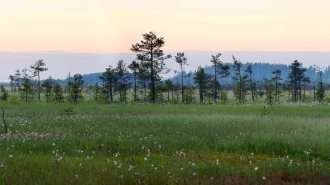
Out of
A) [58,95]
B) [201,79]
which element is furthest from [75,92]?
[201,79]

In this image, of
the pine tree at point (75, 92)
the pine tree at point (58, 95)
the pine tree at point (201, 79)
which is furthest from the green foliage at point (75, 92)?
the pine tree at point (201, 79)

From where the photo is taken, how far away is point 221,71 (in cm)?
6225

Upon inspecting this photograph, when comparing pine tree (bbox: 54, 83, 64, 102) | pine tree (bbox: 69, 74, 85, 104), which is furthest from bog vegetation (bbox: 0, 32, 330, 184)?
pine tree (bbox: 54, 83, 64, 102)

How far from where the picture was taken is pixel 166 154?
1122 cm

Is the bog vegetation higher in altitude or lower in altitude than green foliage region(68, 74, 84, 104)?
lower

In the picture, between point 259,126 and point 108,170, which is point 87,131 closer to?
point 108,170

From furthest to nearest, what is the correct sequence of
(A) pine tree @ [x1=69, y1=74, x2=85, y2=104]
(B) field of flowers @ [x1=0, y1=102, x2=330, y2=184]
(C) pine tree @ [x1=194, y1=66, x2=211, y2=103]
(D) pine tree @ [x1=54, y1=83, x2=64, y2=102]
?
1. (C) pine tree @ [x1=194, y1=66, x2=211, y2=103]
2. (D) pine tree @ [x1=54, y1=83, x2=64, y2=102]
3. (A) pine tree @ [x1=69, y1=74, x2=85, y2=104]
4. (B) field of flowers @ [x1=0, y1=102, x2=330, y2=184]

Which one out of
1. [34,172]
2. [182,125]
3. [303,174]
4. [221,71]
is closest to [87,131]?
[182,125]

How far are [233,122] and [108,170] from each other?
38.3ft

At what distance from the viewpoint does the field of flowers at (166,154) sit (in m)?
8.07

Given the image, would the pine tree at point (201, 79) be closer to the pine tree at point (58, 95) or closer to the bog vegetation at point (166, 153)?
the pine tree at point (58, 95)

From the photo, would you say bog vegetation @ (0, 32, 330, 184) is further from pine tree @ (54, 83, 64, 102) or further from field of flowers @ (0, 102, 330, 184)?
pine tree @ (54, 83, 64, 102)

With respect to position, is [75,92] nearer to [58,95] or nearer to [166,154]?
[58,95]

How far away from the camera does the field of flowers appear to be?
807 cm
